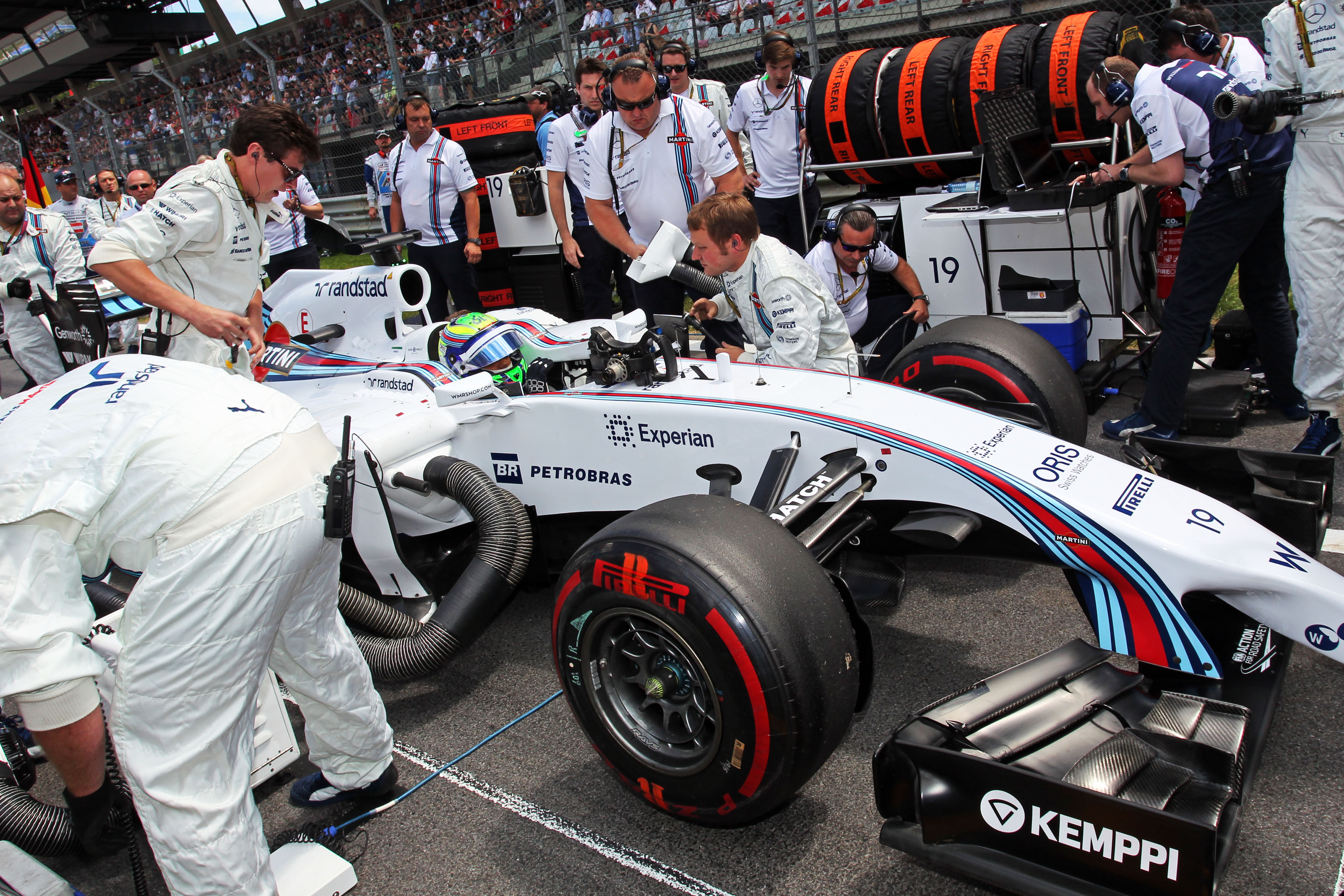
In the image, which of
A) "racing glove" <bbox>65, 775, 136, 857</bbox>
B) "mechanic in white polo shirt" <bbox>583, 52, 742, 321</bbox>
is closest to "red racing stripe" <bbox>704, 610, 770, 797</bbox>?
"racing glove" <bbox>65, 775, 136, 857</bbox>

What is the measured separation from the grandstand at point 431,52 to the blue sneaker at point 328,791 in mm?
7600

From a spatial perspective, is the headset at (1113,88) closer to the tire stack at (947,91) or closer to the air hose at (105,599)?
the tire stack at (947,91)

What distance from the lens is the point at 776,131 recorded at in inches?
258

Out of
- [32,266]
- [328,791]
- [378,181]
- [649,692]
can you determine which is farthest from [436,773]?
[378,181]

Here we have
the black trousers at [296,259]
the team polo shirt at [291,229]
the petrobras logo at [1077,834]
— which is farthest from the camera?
the black trousers at [296,259]

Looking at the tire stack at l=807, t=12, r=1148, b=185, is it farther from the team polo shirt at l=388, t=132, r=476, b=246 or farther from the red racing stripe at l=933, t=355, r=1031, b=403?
the team polo shirt at l=388, t=132, r=476, b=246

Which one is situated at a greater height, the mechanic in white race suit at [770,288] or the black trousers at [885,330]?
the mechanic in white race suit at [770,288]

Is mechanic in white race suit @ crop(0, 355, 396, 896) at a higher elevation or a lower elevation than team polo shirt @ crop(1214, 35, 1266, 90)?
lower

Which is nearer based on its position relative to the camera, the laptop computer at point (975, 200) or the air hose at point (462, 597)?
the air hose at point (462, 597)

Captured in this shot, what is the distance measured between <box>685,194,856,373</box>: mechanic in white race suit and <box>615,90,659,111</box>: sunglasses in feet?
4.57

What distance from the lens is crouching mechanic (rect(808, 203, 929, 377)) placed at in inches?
191

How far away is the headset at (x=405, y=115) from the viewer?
7264mm

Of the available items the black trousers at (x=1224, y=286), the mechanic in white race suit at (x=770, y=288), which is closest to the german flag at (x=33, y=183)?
the mechanic in white race suit at (x=770, y=288)

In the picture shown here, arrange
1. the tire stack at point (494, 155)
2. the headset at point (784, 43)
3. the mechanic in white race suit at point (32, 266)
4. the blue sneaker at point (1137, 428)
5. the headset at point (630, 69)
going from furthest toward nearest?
1. the tire stack at point (494, 155)
2. the mechanic in white race suit at point (32, 266)
3. the headset at point (784, 43)
4. the headset at point (630, 69)
5. the blue sneaker at point (1137, 428)
